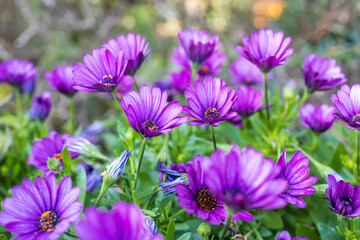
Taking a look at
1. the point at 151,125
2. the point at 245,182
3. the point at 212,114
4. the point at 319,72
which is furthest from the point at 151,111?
the point at 319,72

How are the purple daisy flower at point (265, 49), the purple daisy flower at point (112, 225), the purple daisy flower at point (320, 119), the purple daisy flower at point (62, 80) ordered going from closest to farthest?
the purple daisy flower at point (112, 225) < the purple daisy flower at point (265, 49) < the purple daisy flower at point (320, 119) < the purple daisy flower at point (62, 80)

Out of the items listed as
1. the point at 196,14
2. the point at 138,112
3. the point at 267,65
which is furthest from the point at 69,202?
the point at 196,14

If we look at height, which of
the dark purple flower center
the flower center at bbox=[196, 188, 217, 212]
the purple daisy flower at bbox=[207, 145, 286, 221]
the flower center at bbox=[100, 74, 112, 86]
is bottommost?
the flower center at bbox=[196, 188, 217, 212]

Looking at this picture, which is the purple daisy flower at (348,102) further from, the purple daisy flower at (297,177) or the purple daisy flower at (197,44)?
the purple daisy flower at (197,44)

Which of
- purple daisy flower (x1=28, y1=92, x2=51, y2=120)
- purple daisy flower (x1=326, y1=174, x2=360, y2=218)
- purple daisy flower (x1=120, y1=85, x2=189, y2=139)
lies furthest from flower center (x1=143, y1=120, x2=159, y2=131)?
purple daisy flower (x1=28, y1=92, x2=51, y2=120)

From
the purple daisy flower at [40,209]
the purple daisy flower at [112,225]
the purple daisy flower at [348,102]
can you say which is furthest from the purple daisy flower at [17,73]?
the purple daisy flower at [348,102]

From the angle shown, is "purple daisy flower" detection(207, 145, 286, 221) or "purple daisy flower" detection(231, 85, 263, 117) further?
"purple daisy flower" detection(231, 85, 263, 117)

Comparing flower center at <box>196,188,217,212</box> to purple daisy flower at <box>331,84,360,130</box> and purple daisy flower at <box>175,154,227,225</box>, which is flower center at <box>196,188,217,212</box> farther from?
purple daisy flower at <box>331,84,360,130</box>

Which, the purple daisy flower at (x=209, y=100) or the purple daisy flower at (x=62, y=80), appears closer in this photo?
the purple daisy flower at (x=209, y=100)
